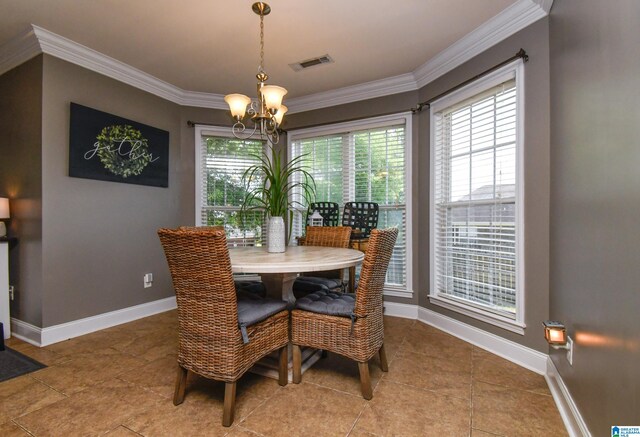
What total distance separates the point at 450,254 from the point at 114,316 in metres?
3.29

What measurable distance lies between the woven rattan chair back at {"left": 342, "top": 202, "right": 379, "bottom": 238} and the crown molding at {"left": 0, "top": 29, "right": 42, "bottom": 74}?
3037mm

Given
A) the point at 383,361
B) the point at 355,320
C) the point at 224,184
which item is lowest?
the point at 383,361

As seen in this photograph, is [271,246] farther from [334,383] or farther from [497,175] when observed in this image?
[497,175]

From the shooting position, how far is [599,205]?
131cm

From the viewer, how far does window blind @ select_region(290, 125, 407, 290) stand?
341cm

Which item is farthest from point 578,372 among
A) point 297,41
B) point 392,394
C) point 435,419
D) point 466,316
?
point 297,41

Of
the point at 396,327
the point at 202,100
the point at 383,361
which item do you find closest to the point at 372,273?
the point at 383,361

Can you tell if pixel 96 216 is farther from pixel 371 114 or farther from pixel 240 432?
pixel 371 114

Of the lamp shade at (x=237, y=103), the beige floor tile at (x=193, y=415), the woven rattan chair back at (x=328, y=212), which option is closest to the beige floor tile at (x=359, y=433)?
the beige floor tile at (x=193, y=415)

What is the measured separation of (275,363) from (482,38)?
2925mm

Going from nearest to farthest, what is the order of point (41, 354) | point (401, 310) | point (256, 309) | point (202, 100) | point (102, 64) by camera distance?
point (256, 309) → point (41, 354) → point (102, 64) → point (401, 310) → point (202, 100)

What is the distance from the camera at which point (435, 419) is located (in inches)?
62.9

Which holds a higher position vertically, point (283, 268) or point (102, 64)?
point (102, 64)

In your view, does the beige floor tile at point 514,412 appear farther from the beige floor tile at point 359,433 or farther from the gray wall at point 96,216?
the gray wall at point 96,216
